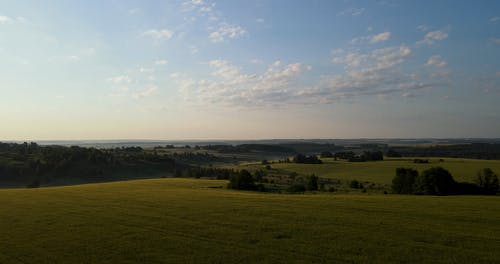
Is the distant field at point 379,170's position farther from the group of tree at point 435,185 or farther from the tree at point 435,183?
the tree at point 435,183

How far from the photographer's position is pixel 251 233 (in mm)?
18953

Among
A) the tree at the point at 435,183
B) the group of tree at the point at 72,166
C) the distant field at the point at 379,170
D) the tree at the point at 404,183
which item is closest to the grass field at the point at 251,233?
the tree at the point at 435,183

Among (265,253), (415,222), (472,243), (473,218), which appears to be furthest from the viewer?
(473,218)

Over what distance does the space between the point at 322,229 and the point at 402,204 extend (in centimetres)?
1292

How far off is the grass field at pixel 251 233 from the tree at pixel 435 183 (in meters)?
26.5

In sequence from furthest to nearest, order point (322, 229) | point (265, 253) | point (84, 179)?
point (84, 179) < point (322, 229) < point (265, 253)

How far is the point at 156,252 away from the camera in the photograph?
16047 mm

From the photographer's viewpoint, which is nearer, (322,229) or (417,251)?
(417,251)

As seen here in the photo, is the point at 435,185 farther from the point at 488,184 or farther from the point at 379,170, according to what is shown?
the point at 379,170

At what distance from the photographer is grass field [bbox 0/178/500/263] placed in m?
15.4

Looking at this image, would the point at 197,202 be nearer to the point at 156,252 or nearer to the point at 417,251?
the point at 156,252

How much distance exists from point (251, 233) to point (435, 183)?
1756 inches

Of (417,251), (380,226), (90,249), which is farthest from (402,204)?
(90,249)

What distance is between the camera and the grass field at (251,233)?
15.4 meters
